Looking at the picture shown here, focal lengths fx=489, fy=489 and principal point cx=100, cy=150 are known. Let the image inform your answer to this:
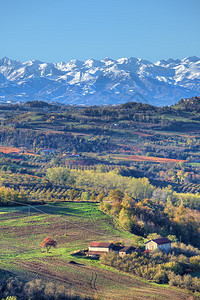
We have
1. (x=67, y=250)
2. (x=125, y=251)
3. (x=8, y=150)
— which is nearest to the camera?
(x=125, y=251)

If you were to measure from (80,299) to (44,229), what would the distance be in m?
19.4

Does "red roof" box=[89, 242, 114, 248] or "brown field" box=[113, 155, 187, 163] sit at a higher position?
"brown field" box=[113, 155, 187, 163]

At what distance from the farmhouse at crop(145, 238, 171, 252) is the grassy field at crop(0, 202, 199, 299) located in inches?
103

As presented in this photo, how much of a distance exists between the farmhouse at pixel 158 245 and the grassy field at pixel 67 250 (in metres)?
2.62

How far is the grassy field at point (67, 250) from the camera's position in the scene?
3647 centimetres

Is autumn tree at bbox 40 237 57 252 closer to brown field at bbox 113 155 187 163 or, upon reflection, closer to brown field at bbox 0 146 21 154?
brown field at bbox 0 146 21 154

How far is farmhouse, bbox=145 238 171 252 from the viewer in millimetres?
47312

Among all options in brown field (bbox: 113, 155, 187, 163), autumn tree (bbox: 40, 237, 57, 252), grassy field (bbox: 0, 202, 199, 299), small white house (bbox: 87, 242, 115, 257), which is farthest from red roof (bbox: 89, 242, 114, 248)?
brown field (bbox: 113, 155, 187, 163)

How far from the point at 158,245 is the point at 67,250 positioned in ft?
29.3

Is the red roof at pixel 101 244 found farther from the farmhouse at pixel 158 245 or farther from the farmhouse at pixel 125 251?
the farmhouse at pixel 158 245

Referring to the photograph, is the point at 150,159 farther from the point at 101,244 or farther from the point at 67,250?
the point at 67,250

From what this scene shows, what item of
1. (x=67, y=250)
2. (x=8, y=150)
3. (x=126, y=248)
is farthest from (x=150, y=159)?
(x=67, y=250)

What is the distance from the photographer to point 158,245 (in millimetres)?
47531

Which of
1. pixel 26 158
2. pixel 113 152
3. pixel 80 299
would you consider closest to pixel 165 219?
pixel 80 299
